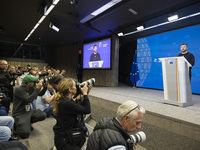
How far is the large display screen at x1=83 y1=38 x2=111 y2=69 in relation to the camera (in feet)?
21.9

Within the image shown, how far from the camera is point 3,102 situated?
296 centimetres

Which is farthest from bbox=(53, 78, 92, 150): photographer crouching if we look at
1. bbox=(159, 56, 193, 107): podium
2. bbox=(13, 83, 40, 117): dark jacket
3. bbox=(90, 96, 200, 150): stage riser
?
bbox=(159, 56, 193, 107): podium

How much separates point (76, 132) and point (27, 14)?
5.30 metres

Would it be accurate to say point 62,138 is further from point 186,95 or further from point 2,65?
point 2,65

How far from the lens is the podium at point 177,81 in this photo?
257cm

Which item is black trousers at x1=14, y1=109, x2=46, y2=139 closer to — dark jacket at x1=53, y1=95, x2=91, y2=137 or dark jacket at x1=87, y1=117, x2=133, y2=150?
dark jacket at x1=53, y1=95, x2=91, y2=137

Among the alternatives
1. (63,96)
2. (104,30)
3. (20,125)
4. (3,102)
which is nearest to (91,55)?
(104,30)

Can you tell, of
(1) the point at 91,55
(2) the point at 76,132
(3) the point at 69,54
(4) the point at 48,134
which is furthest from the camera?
(3) the point at 69,54

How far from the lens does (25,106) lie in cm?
254

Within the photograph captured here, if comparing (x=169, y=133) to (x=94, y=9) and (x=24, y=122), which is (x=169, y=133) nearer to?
(x=24, y=122)

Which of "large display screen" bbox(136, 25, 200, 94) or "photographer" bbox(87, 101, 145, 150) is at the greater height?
"large display screen" bbox(136, 25, 200, 94)

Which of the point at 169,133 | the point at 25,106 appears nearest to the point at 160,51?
the point at 169,133

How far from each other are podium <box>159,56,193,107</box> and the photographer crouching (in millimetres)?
1861

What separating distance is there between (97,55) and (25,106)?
5.00 meters
